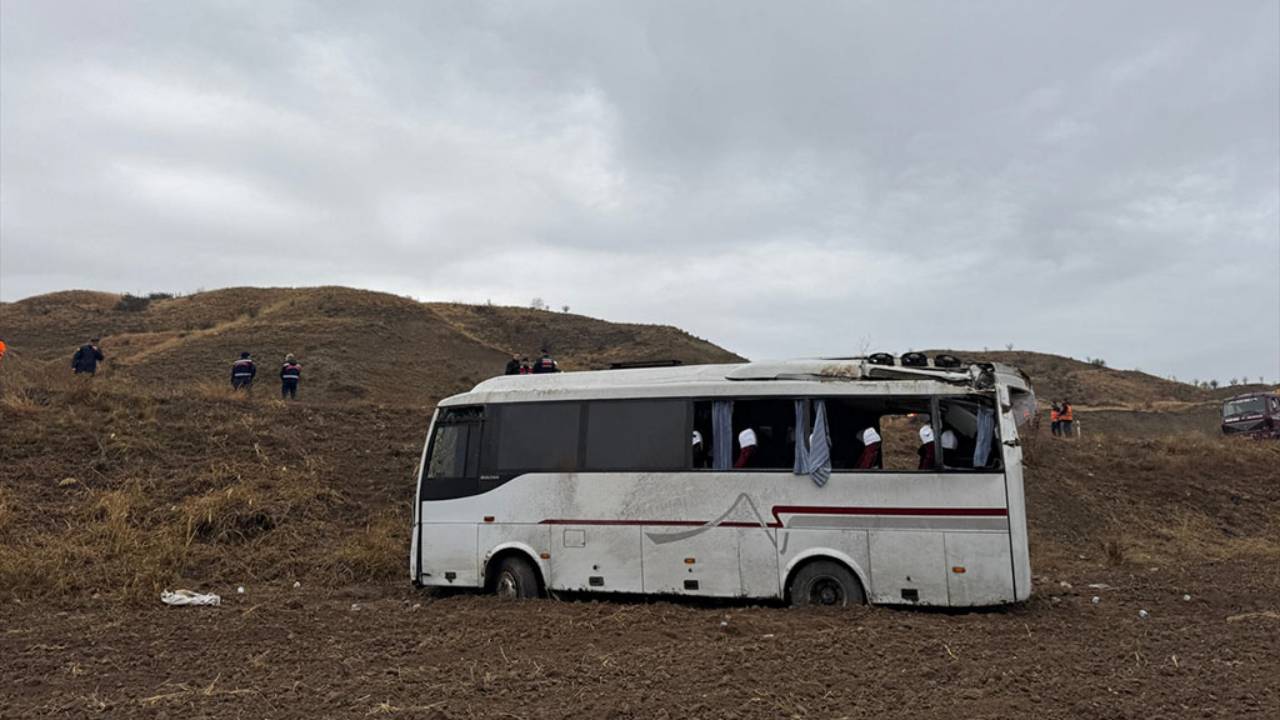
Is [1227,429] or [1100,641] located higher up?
[1227,429]

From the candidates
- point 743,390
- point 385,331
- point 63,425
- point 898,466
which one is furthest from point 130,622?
point 385,331

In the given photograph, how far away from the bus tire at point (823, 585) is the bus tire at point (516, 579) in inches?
125

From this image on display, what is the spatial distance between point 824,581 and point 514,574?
12.5 feet

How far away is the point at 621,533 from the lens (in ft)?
35.1

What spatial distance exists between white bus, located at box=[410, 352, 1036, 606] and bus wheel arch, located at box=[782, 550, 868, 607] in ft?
0.07

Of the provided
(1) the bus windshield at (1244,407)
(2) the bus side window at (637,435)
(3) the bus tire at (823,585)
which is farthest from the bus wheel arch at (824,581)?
(1) the bus windshield at (1244,407)

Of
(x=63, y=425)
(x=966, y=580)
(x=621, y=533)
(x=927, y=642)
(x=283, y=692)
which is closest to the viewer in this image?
(x=283, y=692)

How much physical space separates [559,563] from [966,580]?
4.64m

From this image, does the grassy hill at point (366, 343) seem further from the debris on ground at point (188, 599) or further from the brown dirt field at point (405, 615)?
the debris on ground at point (188, 599)

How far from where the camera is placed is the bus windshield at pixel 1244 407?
30062 mm

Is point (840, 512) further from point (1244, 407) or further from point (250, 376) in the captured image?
point (1244, 407)

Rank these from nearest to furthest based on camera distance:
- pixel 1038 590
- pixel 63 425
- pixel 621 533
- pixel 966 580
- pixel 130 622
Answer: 1. pixel 966 580
2. pixel 130 622
3. pixel 621 533
4. pixel 1038 590
5. pixel 63 425

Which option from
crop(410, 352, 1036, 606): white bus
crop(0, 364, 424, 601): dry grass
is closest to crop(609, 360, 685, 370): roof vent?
crop(410, 352, 1036, 606): white bus

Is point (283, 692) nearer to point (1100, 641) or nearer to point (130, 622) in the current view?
point (130, 622)
